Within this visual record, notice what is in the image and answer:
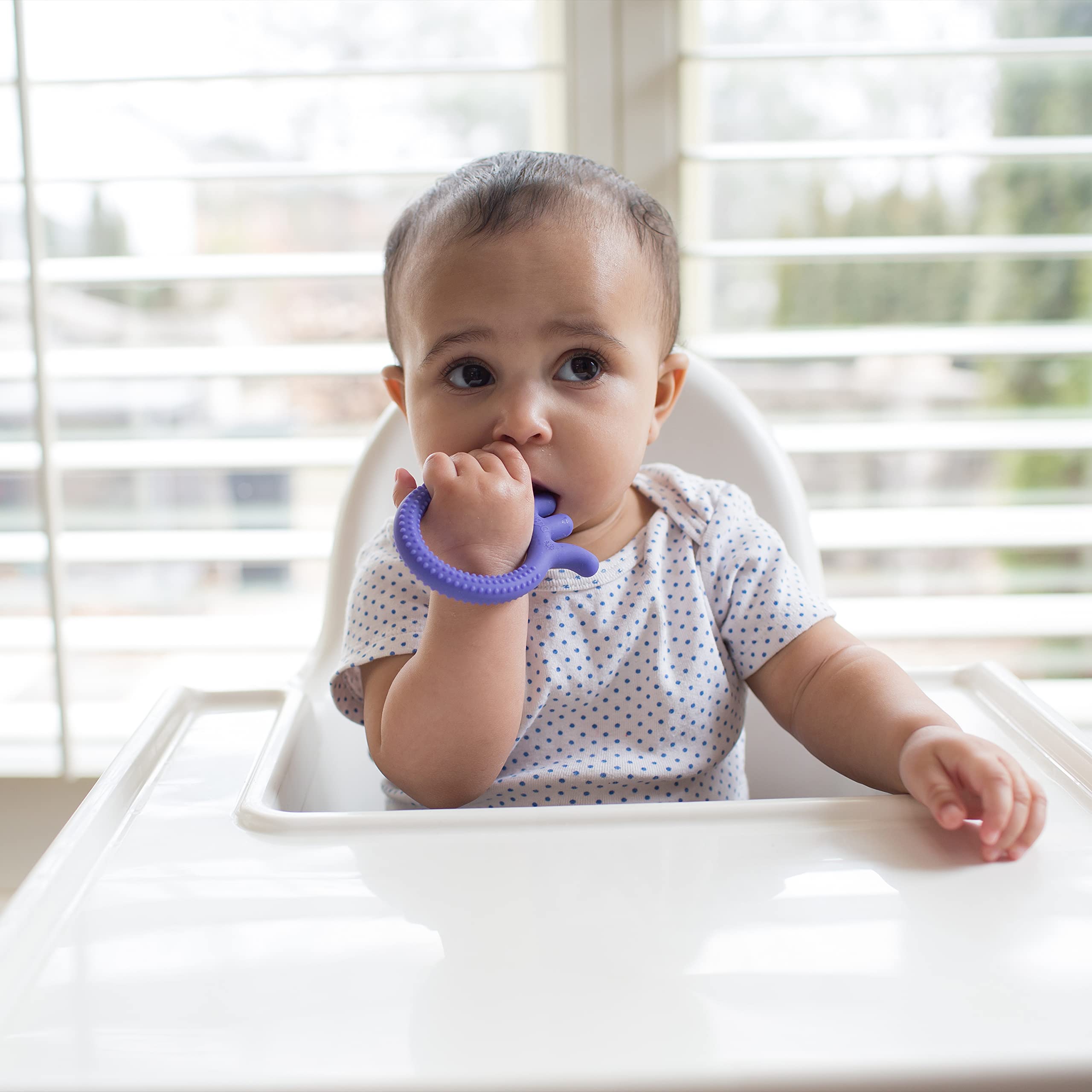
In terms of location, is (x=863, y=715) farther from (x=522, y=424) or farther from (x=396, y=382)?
(x=396, y=382)

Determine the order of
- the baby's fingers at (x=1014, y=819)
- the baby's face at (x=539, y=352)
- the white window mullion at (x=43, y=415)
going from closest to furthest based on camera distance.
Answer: the baby's fingers at (x=1014, y=819)
the baby's face at (x=539, y=352)
the white window mullion at (x=43, y=415)

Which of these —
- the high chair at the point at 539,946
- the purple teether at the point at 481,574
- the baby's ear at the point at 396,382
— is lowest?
the high chair at the point at 539,946

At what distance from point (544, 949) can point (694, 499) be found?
510 mm

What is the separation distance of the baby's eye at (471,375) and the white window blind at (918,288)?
77 centimetres

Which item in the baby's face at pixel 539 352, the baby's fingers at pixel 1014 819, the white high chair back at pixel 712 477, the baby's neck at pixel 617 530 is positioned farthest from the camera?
the white high chair back at pixel 712 477

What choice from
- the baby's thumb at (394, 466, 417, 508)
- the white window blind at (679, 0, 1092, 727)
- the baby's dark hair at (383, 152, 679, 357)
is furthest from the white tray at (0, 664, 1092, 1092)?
the white window blind at (679, 0, 1092, 727)

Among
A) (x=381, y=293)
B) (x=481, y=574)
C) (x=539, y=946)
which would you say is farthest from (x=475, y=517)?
(x=381, y=293)

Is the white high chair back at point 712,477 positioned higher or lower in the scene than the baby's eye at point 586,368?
lower

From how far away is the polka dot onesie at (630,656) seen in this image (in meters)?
0.80

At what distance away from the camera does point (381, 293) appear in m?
1.55

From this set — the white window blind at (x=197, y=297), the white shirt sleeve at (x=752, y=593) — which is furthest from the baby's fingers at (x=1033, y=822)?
the white window blind at (x=197, y=297)

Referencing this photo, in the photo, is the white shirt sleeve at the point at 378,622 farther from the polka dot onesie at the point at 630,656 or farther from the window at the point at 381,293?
the window at the point at 381,293

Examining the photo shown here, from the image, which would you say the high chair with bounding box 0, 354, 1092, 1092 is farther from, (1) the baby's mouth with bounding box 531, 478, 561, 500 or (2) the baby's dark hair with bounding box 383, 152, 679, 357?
(2) the baby's dark hair with bounding box 383, 152, 679, 357

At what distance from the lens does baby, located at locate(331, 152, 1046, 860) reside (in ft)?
2.25
